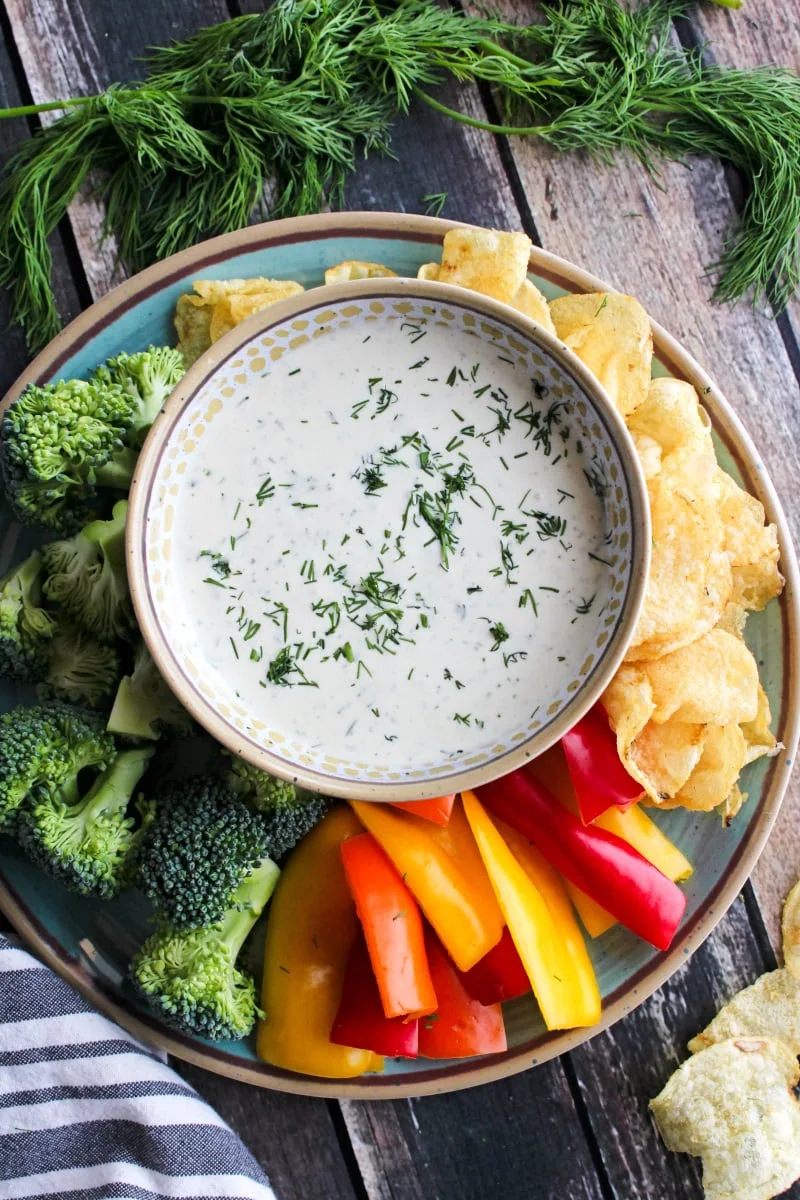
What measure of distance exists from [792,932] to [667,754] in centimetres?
62

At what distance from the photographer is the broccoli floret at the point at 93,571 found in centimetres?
208

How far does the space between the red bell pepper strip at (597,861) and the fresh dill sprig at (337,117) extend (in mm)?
1246

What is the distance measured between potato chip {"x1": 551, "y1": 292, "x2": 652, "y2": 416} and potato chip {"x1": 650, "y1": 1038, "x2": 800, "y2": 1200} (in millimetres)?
1428

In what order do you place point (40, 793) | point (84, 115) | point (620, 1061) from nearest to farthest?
point (40, 793) → point (84, 115) → point (620, 1061)

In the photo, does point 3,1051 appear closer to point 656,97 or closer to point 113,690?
point 113,690

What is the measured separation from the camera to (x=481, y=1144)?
2379 mm

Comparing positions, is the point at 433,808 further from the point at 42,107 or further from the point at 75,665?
the point at 42,107

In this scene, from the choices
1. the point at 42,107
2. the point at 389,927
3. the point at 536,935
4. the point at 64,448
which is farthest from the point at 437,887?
the point at 42,107

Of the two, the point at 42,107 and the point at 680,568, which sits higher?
the point at 42,107

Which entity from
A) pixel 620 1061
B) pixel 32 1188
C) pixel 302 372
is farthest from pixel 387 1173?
pixel 302 372

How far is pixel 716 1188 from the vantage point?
2287 mm

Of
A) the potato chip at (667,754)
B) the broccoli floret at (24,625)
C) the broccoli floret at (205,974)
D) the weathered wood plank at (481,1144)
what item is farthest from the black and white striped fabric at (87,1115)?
the potato chip at (667,754)

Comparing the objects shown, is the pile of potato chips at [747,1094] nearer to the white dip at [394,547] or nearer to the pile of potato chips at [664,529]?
the pile of potato chips at [664,529]

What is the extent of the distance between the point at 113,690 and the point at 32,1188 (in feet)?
3.40
